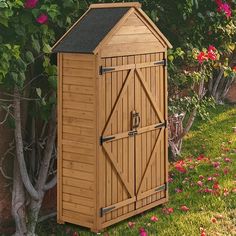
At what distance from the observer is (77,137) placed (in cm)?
653

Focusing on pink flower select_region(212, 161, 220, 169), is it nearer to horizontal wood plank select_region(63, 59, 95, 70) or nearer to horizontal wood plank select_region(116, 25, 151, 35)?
horizontal wood plank select_region(116, 25, 151, 35)

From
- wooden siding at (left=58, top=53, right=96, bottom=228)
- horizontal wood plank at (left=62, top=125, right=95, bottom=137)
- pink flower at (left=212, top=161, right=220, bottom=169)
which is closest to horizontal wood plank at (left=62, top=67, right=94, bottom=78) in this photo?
wooden siding at (left=58, top=53, right=96, bottom=228)

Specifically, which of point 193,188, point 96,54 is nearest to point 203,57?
point 193,188

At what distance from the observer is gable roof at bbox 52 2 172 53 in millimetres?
6324

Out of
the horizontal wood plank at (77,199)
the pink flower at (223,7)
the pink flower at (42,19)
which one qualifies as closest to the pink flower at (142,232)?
the horizontal wood plank at (77,199)

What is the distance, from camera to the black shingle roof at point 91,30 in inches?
249

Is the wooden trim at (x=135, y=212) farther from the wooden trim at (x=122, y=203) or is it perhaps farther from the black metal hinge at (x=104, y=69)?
the black metal hinge at (x=104, y=69)

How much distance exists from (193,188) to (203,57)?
1.76 metres

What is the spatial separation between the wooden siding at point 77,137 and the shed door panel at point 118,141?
0.46ft

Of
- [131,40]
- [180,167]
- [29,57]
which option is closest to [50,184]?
[29,57]

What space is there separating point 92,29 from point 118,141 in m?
1.16

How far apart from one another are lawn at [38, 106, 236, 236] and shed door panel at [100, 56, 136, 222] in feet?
1.52

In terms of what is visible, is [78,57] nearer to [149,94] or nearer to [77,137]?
[77,137]

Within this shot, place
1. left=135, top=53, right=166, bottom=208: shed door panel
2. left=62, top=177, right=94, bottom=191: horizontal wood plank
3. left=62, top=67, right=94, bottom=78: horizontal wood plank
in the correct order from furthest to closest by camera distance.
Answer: left=135, top=53, right=166, bottom=208: shed door panel, left=62, top=177, right=94, bottom=191: horizontal wood plank, left=62, top=67, right=94, bottom=78: horizontal wood plank
